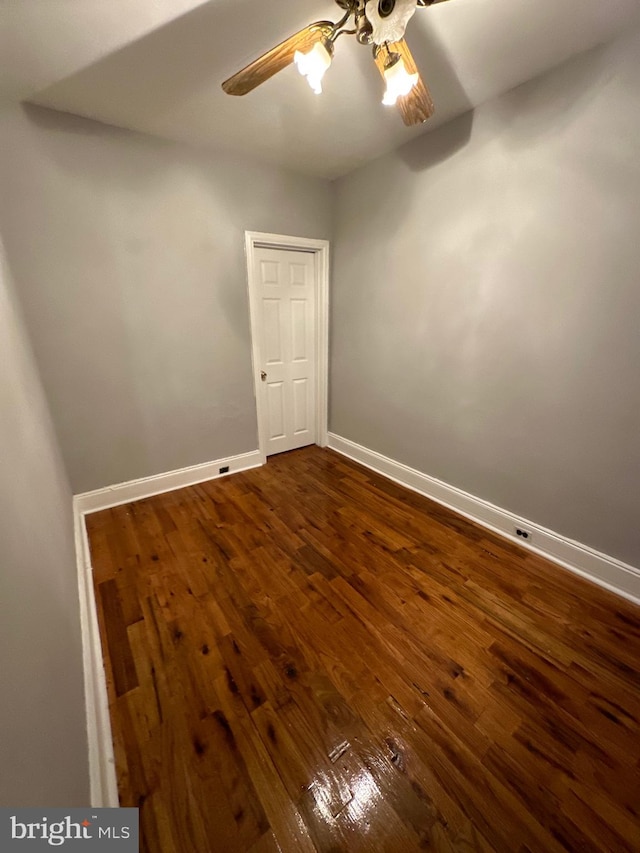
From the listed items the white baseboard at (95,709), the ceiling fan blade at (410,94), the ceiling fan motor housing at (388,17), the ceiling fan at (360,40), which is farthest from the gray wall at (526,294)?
the white baseboard at (95,709)

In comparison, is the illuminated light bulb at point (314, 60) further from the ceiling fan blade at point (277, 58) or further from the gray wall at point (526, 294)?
the gray wall at point (526, 294)

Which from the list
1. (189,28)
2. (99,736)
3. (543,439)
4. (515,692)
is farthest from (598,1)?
(99,736)

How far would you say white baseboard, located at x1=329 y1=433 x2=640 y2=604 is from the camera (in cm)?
174

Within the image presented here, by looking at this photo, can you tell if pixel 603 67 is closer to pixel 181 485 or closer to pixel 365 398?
pixel 365 398

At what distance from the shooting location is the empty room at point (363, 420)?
103 centimetres

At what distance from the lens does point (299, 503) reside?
8.47 feet

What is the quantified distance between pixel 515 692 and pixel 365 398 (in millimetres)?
2262

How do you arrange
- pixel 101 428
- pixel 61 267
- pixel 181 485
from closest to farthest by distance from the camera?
pixel 61 267
pixel 101 428
pixel 181 485

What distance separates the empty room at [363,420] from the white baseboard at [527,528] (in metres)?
0.02

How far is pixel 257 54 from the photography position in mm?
1518

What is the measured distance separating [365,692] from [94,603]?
1.39 meters

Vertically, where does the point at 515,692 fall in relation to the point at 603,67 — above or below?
below

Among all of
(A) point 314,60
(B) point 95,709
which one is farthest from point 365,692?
(A) point 314,60

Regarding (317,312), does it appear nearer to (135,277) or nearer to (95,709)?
(135,277)
